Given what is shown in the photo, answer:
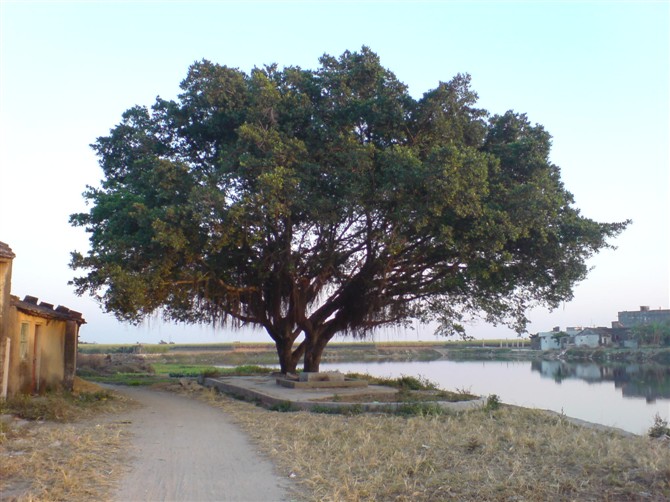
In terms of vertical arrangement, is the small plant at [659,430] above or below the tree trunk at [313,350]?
below

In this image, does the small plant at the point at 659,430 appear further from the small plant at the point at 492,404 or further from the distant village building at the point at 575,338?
the distant village building at the point at 575,338

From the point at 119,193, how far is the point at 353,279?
7580 millimetres

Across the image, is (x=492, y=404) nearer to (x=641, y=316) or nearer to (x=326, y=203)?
(x=326, y=203)

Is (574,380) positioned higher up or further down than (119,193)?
further down

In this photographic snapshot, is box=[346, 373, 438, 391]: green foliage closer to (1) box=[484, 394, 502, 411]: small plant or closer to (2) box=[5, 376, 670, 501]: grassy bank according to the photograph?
(1) box=[484, 394, 502, 411]: small plant

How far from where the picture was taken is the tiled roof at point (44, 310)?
15.1 meters

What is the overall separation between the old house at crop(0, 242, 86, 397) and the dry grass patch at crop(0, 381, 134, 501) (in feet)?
5.98

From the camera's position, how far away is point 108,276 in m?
16.3

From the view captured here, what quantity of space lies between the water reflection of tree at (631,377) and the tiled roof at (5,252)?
2010 centimetres

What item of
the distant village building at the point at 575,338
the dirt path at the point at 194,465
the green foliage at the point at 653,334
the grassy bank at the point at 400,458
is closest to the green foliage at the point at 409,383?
the grassy bank at the point at 400,458

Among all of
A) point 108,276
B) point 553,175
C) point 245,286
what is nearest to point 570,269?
point 553,175

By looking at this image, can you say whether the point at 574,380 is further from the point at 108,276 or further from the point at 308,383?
the point at 108,276

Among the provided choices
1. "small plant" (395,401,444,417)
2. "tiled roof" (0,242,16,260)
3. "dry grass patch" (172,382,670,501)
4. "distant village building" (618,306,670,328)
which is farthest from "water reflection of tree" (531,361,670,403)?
"tiled roof" (0,242,16,260)

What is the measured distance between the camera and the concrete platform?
14344 millimetres
